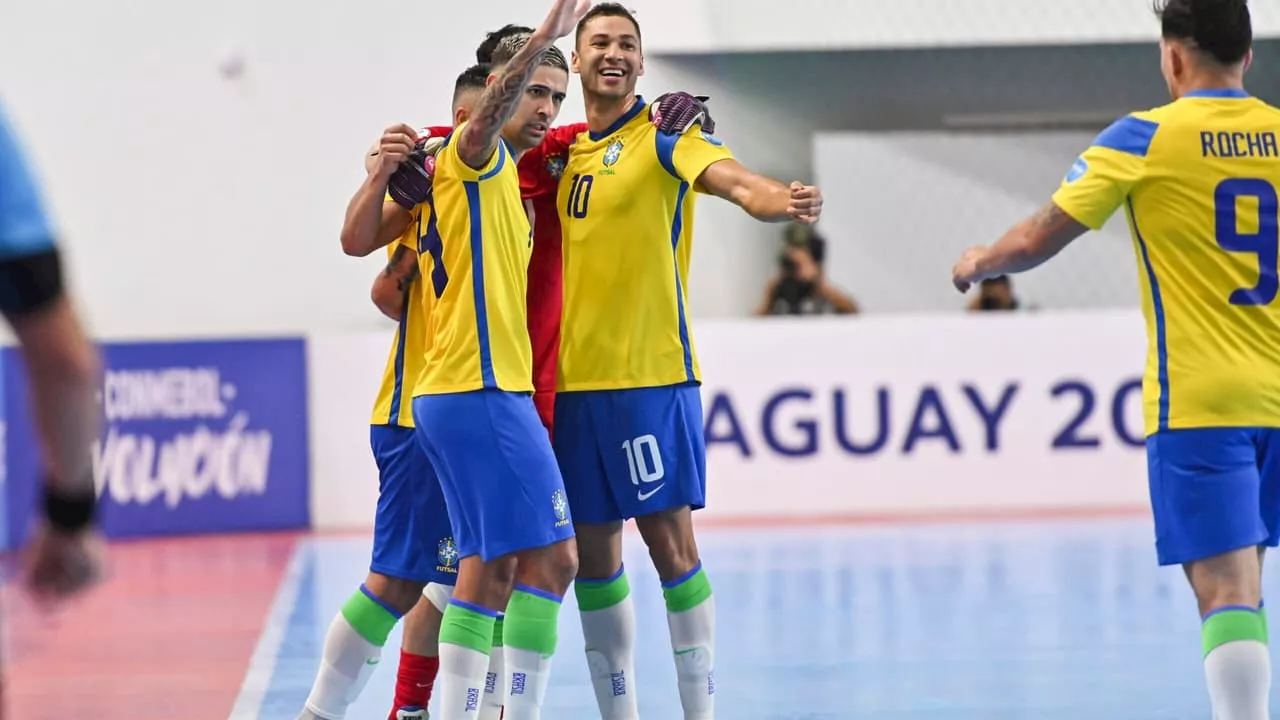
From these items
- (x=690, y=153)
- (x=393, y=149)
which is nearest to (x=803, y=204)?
(x=690, y=153)

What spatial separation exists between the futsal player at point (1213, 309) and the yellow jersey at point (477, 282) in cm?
122

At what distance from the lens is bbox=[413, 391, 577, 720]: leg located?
3900 millimetres

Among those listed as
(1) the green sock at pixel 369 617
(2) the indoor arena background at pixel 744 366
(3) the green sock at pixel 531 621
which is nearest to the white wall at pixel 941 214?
(2) the indoor arena background at pixel 744 366

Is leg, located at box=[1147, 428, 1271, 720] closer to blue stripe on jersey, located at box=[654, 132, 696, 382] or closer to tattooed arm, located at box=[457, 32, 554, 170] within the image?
blue stripe on jersey, located at box=[654, 132, 696, 382]

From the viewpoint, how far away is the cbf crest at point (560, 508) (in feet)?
13.0

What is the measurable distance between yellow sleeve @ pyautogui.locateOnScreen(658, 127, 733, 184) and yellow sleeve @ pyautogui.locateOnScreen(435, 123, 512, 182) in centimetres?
51

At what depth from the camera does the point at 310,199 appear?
A: 1293 cm

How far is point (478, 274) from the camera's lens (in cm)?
396

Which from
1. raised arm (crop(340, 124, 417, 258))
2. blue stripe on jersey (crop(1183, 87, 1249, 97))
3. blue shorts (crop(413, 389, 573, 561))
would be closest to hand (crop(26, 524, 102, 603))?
blue shorts (crop(413, 389, 573, 561))

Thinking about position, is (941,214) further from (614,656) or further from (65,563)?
(65,563)

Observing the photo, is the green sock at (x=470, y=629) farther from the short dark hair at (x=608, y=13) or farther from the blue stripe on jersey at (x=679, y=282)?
the short dark hair at (x=608, y=13)

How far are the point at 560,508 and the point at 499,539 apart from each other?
0.17 m

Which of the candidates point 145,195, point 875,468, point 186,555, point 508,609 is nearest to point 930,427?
point 875,468

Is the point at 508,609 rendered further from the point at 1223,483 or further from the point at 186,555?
the point at 186,555
